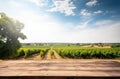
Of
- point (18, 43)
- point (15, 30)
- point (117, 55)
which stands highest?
point (15, 30)

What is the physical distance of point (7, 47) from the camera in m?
28.8

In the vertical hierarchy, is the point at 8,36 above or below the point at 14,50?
above

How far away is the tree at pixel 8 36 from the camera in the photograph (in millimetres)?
28672

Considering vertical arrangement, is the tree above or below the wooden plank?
above

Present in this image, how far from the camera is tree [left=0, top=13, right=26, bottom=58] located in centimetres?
2867

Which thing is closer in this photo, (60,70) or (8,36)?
(60,70)

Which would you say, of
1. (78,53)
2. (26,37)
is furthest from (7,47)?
(78,53)

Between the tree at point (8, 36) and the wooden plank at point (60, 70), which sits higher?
the tree at point (8, 36)

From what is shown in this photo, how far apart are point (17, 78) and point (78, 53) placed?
33.8 metres

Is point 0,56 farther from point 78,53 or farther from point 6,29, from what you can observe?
point 78,53

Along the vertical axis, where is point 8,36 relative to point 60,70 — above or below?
above

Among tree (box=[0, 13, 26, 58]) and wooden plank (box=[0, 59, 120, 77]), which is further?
tree (box=[0, 13, 26, 58])

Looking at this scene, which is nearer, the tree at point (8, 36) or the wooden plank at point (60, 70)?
the wooden plank at point (60, 70)

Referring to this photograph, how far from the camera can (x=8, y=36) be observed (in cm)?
2909
